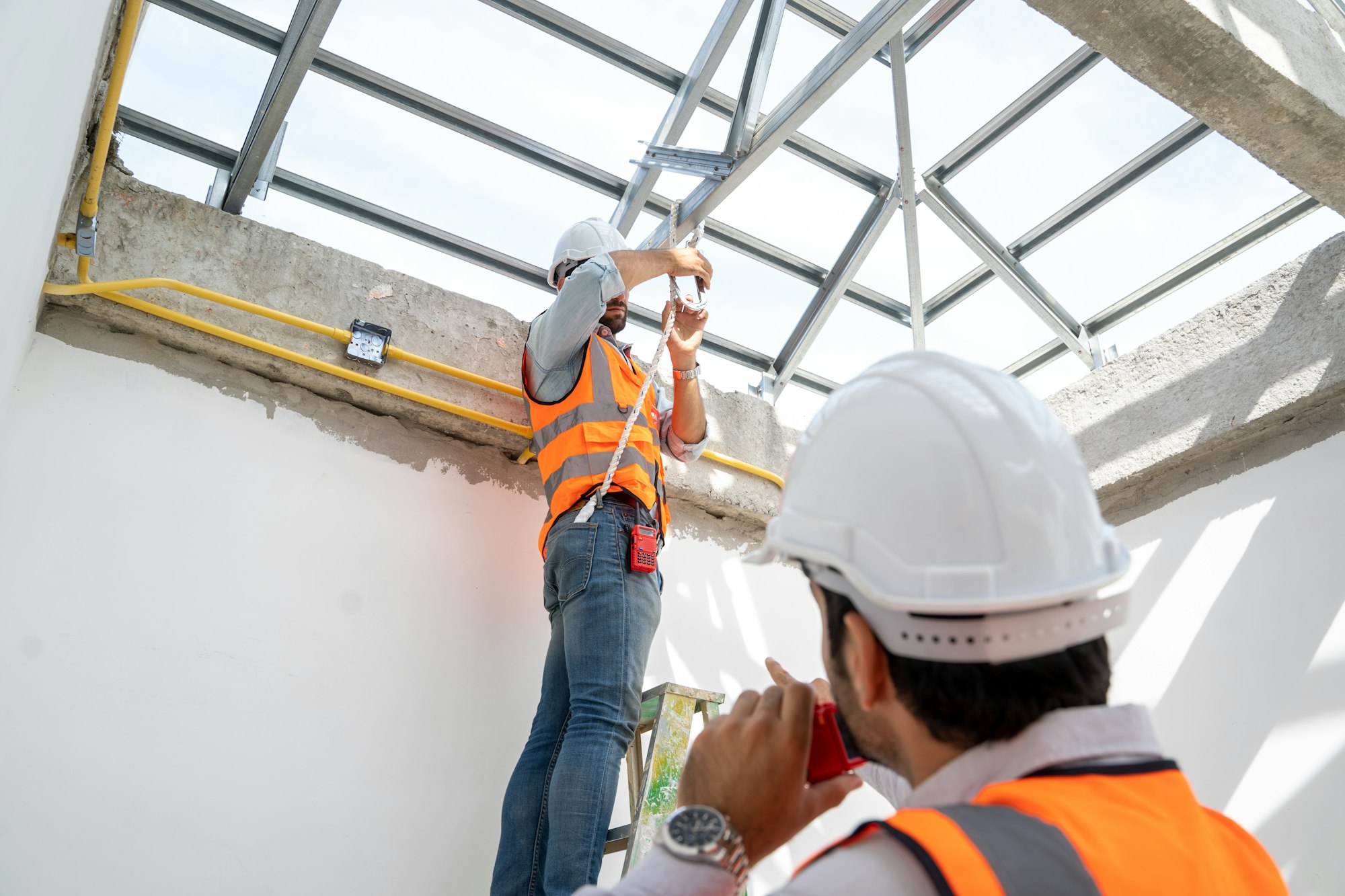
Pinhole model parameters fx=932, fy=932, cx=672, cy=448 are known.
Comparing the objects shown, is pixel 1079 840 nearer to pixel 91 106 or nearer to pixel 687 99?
pixel 91 106

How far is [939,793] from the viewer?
86cm

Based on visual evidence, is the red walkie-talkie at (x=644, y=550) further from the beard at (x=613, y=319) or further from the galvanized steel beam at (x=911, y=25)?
the galvanized steel beam at (x=911, y=25)

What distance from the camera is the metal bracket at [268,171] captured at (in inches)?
162

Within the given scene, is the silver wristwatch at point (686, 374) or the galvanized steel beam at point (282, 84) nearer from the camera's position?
the silver wristwatch at point (686, 374)

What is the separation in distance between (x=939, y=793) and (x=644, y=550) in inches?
65.2

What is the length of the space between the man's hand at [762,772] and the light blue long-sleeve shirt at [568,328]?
5.81 feet

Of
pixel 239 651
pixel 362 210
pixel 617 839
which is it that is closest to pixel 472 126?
pixel 362 210

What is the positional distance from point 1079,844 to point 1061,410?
360 centimetres

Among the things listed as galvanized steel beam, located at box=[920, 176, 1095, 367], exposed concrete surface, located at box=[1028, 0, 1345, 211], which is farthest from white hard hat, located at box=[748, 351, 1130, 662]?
galvanized steel beam, located at box=[920, 176, 1095, 367]

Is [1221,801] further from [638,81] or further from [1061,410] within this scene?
Answer: [638,81]

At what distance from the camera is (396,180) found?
4398mm

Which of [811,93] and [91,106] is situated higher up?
[811,93]

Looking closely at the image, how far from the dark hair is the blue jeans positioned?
1379 mm

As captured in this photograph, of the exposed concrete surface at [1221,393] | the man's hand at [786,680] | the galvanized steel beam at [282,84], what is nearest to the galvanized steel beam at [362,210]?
the galvanized steel beam at [282,84]
